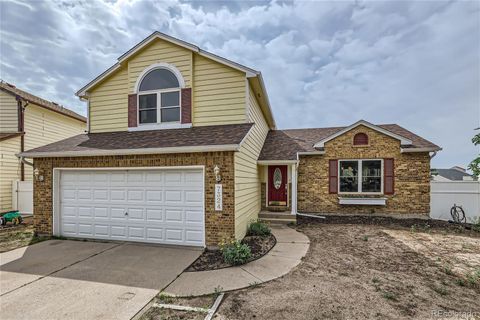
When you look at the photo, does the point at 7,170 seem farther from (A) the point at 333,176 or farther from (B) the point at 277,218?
(A) the point at 333,176

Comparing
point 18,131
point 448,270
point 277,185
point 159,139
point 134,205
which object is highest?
point 18,131

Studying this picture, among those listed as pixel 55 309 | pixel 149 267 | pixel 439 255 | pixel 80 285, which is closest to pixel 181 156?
pixel 149 267

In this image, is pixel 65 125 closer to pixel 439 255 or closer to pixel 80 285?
pixel 80 285

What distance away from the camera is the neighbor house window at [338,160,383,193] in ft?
35.0

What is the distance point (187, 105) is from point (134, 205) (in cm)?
372

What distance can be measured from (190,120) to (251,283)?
5527 millimetres

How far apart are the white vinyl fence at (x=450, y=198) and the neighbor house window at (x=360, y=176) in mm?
2329

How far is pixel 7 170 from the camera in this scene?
10.9 metres

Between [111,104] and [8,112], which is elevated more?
[8,112]

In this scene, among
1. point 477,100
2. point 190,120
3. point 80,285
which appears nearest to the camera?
point 80,285

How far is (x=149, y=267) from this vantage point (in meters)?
4.99

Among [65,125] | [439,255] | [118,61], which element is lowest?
[439,255]

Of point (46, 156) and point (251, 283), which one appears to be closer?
point (251, 283)

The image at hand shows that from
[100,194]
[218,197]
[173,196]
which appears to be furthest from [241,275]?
[100,194]
